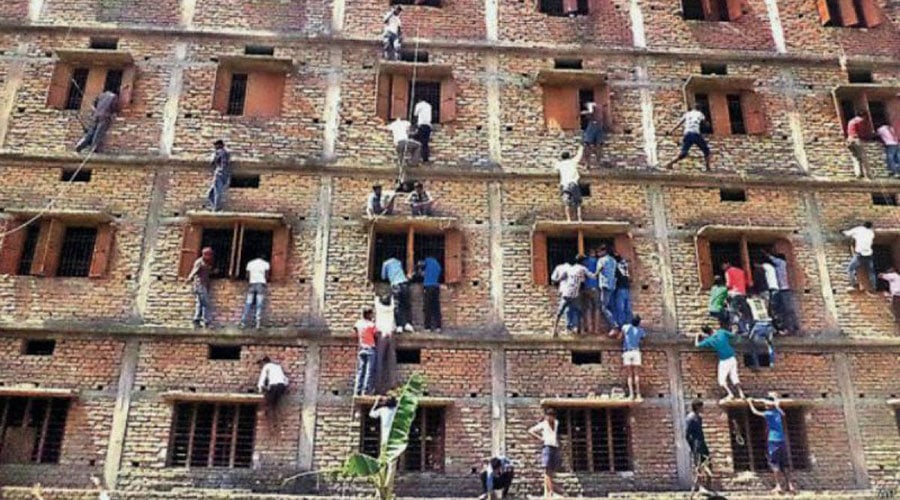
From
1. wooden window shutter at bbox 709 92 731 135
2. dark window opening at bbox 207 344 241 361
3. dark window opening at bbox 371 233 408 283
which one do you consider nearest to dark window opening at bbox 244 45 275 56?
dark window opening at bbox 371 233 408 283

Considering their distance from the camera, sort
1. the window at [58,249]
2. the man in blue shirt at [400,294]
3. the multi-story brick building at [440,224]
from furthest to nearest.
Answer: the window at [58,249]
the man in blue shirt at [400,294]
the multi-story brick building at [440,224]

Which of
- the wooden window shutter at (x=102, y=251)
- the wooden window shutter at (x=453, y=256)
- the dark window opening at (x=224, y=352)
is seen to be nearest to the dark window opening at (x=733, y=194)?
the wooden window shutter at (x=453, y=256)

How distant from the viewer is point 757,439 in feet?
42.4

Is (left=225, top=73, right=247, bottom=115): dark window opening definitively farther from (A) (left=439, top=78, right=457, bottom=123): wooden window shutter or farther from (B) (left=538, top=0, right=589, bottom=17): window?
(B) (left=538, top=0, right=589, bottom=17): window

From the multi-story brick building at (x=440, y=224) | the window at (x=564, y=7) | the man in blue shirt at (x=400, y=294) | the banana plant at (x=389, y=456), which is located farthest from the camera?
the window at (x=564, y=7)

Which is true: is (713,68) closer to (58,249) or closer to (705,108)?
(705,108)

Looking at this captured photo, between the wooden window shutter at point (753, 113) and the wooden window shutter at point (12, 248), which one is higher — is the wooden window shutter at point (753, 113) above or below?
above

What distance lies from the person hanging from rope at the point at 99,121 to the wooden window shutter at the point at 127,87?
17 centimetres

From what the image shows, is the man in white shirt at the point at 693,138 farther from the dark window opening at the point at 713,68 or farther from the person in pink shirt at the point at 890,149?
the person in pink shirt at the point at 890,149

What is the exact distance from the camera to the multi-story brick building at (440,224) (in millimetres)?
12484

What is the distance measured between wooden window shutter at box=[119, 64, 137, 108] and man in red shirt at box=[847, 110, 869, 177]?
1316cm

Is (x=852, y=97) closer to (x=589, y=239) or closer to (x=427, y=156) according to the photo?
(x=589, y=239)

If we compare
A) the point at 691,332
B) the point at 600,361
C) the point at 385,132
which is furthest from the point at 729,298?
the point at 385,132

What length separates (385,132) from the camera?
579 inches
